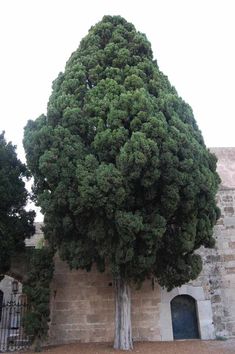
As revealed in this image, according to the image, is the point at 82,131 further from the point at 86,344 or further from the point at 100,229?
the point at 86,344

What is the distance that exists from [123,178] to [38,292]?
3875mm

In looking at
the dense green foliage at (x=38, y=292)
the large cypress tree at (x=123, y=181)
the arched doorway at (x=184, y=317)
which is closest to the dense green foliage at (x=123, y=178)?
the large cypress tree at (x=123, y=181)

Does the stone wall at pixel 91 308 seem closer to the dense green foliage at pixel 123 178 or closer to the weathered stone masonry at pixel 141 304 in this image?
the weathered stone masonry at pixel 141 304

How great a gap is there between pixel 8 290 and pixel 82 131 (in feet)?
46.6

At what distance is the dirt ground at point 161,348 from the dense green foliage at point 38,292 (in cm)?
63

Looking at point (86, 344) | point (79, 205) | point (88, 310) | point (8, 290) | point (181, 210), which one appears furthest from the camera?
point (8, 290)

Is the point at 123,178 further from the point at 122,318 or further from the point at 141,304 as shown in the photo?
the point at 141,304

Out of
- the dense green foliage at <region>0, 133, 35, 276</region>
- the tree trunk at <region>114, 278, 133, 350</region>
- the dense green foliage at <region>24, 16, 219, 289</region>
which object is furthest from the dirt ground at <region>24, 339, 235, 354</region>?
the dense green foliage at <region>0, 133, 35, 276</region>

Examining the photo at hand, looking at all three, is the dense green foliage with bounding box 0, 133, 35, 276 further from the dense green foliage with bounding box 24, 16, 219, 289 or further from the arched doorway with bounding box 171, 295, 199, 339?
the arched doorway with bounding box 171, 295, 199, 339

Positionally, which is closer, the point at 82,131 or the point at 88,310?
the point at 82,131

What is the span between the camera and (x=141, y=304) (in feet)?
31.4

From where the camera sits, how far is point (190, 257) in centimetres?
841

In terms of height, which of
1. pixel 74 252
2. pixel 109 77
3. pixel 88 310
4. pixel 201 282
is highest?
pixel 109 77

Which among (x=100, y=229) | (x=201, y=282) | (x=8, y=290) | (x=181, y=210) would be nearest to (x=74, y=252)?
(x=100, y=229)
